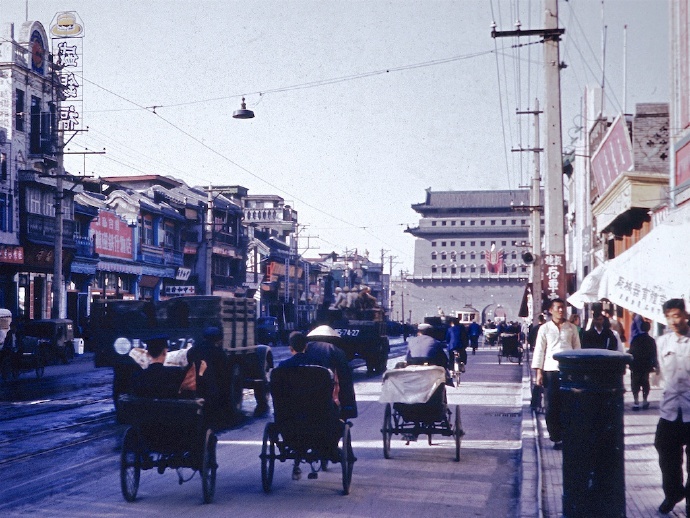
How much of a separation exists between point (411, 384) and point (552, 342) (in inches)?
98.1

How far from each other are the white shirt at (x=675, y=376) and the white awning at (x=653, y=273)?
65cm

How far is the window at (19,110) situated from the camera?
4150 centimetres

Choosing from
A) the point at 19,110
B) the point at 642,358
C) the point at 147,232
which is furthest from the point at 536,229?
the point at 147,232

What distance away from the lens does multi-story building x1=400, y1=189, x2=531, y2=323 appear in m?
100

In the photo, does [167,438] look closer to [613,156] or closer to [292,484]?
[292,484]

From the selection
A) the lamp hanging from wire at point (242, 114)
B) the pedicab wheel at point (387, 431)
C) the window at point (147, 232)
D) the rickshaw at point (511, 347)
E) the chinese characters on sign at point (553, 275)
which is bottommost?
the rickshaw at point (511, 347)

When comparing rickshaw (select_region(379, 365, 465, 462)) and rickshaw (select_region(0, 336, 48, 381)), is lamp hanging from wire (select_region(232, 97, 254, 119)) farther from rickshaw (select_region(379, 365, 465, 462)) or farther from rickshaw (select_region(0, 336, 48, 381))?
rickshaw (select_region(379, 365, 465, 462))

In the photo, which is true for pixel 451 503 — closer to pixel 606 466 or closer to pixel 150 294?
pixel 606 466

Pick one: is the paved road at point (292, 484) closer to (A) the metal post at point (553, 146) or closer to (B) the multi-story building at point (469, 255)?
(A) the metal post at point (553, 146)

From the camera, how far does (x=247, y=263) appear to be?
79938 millimetres

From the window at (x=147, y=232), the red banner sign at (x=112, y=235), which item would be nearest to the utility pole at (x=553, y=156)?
the red banner sign at (x=112, y=235)

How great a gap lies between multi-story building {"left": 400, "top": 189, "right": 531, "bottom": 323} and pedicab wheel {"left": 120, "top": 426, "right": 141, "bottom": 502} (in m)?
91.5

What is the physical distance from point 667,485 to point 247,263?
241ft

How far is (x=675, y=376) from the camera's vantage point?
7.31 metres
